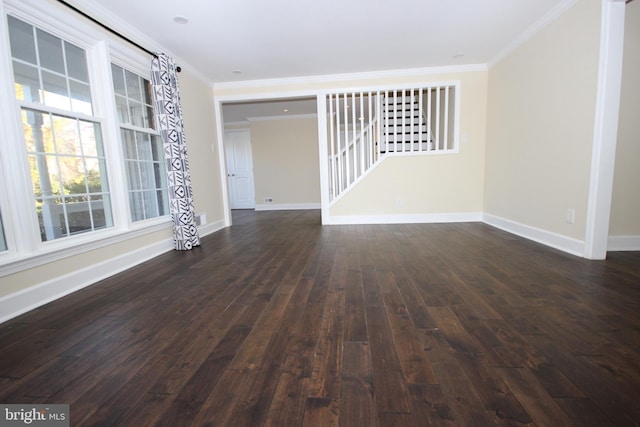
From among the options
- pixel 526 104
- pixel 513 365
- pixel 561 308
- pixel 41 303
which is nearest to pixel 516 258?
pixel 561 308

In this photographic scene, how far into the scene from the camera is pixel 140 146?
3.05 meters

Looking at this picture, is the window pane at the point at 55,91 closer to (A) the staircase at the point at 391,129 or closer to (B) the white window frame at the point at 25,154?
(B) the white window frame at the point at 25,154

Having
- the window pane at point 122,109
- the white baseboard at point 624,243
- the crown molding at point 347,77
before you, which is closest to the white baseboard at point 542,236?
the white baseboard at point 624,243

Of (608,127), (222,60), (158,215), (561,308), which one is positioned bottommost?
(561,308)

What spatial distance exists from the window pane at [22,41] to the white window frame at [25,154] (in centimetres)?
6

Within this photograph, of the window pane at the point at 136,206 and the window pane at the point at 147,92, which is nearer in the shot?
the window pane at the point at 136,206

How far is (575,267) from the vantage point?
88.3 inches

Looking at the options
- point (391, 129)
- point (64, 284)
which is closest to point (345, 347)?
point (64, 284)

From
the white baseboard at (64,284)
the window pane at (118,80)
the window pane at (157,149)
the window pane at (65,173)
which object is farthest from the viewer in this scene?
the window pane at (157,149)

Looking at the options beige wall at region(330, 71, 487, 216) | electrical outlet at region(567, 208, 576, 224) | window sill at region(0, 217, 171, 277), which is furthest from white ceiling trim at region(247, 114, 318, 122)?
electrical outlet at region(567, 208, 576, 224)

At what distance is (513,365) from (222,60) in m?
4.29

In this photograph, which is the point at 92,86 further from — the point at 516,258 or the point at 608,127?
the point at 608,127

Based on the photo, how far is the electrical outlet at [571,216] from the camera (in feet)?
8.48

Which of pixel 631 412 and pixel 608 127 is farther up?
pixel 608 127
